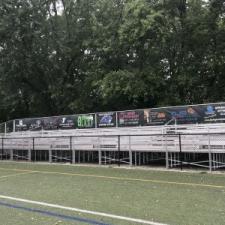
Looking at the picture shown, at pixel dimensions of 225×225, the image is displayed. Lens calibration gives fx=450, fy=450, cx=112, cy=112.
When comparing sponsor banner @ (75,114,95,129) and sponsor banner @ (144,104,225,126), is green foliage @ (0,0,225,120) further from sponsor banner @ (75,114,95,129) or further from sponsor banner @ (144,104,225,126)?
sponsor banner @ (144,104,225,126)

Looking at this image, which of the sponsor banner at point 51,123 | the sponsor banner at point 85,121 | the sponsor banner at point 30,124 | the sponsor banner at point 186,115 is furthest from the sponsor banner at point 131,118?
the sponsor banner at point 30,124

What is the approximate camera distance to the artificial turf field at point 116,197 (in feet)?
28.4

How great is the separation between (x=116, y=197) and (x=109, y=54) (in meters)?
21.6

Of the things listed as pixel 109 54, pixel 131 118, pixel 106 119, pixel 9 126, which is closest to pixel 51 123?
pixel 9 126

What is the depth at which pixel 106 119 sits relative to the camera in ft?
73.6

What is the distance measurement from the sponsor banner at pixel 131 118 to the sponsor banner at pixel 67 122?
3337mm

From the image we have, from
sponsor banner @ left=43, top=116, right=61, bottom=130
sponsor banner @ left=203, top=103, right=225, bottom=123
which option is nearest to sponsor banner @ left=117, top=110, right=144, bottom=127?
sponsor banner @ left=203, top=103, right=225, bottom=123

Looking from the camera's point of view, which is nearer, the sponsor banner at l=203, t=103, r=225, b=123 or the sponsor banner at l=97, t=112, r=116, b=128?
the sponsor banner at l=203, t=103, r=225, b=123

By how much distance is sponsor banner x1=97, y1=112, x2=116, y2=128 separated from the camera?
2212 centimetres

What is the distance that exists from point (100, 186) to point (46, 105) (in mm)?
24727

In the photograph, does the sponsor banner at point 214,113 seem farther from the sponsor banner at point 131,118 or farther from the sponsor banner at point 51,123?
the sponsor banner at point 51,123

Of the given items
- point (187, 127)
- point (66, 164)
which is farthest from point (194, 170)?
point (66, 164)

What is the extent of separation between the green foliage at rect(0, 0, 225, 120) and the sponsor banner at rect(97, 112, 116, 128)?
6.27m

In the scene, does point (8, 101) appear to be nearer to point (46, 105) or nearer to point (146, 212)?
point (46, 105)
